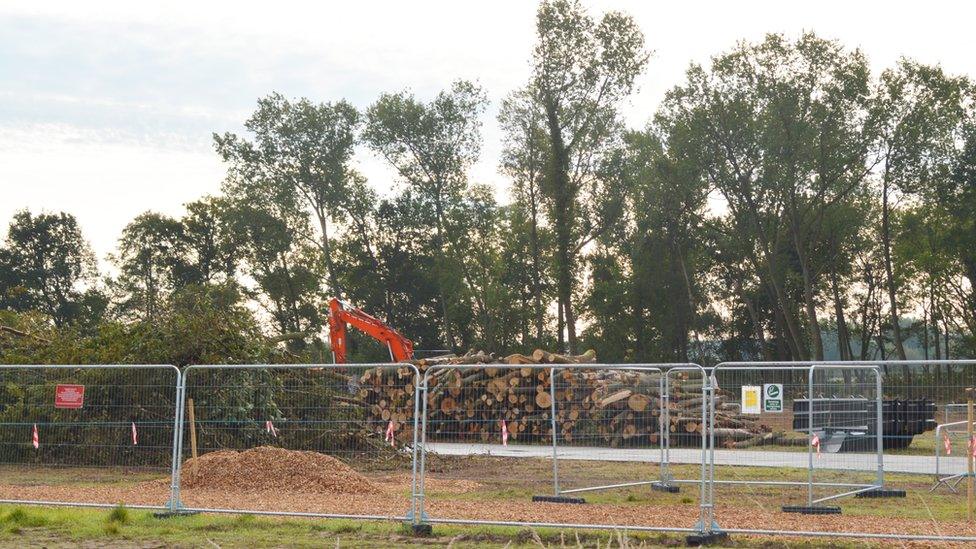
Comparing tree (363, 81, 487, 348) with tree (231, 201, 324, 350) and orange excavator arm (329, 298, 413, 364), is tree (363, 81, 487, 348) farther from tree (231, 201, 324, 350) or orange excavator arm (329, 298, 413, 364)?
orange excavator arm (329, 298, 413, 364)

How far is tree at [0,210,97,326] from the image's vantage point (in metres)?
67.5

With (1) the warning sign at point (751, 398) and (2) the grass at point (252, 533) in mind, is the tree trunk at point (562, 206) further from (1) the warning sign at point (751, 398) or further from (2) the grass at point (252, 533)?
(2) the grass at point (252, 533)

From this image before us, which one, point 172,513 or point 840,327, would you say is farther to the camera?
point 840,327

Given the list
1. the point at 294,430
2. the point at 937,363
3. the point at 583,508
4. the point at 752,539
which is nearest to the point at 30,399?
the point at 294,430

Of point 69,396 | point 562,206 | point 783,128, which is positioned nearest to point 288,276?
point 562,206

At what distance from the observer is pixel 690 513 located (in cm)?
1281

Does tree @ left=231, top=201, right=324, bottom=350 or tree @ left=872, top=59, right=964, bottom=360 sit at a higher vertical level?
tree @ left=872, top=59, right=964, bottom=360

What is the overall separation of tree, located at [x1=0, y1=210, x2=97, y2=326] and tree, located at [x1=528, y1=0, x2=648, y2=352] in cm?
3099

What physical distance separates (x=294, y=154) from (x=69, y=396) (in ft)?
161

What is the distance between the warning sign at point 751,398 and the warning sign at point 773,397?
0.29 feet

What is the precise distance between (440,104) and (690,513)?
1966 inches

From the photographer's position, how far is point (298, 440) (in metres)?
16.4

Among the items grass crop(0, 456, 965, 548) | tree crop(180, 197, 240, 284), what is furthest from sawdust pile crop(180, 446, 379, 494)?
tree crop(180, 197, 240, 284)

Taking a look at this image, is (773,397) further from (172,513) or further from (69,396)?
(69,396)
